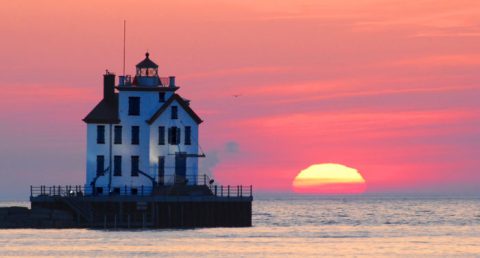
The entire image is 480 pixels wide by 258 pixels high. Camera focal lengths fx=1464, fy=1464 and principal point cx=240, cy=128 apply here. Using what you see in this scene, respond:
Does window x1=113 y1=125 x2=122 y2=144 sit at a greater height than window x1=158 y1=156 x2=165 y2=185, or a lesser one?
greater

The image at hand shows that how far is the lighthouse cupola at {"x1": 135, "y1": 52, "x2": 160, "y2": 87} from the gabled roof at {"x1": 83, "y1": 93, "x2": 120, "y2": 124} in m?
3.40

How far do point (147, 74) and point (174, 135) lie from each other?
232 inches

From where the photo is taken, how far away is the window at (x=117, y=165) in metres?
125

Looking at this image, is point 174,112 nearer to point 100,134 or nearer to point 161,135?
point 161,135

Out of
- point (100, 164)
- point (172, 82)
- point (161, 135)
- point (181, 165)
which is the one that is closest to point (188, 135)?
point (161, 135)

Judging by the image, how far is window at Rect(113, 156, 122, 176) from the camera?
12456 centimetres

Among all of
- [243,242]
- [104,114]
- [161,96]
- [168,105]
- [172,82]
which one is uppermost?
[172,82]

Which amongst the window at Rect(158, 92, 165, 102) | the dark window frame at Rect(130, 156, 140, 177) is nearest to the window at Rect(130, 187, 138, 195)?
the dark window frame at Rect(130, 156, 140, 177)

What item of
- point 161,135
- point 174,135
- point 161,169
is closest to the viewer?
point 161,169

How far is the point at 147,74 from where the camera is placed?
414 ft

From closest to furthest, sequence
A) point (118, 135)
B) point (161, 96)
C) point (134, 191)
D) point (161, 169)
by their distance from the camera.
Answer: point (134, 191) < point (161, 169) < point (118, 135) < point (161, 96)

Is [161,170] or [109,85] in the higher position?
[109,85]

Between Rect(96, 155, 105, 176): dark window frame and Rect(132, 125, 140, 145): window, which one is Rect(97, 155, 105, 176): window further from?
Rect(132, 125, 140, 145): window

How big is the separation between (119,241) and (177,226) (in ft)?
43.2
